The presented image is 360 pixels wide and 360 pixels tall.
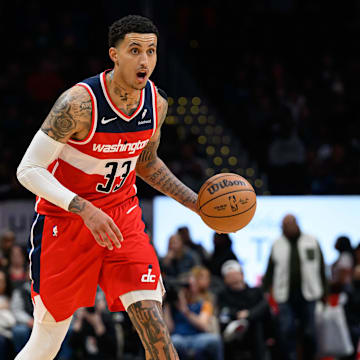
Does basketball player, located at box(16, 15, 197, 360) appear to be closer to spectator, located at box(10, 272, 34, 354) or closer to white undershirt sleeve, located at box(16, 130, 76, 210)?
white undershirt sleeve, located at box(16, 130, 76, 210)

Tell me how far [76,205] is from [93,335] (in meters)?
4.73

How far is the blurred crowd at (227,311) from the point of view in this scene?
8359 mm

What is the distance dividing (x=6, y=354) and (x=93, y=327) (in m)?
0.93

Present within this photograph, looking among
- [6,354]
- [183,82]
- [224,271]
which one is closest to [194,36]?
[183,82]

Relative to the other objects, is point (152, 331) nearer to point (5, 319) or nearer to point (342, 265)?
point (5, 319)

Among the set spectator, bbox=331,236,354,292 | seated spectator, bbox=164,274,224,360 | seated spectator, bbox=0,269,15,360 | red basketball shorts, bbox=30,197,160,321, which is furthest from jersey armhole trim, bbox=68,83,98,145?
spectator, bbox=331,236,354,292

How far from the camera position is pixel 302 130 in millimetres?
12547

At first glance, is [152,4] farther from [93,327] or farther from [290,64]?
[93,327]

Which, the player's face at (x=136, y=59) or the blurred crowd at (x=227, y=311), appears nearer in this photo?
the player's face at (x=136, y=59)

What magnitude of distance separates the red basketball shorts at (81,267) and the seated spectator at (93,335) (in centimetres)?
412

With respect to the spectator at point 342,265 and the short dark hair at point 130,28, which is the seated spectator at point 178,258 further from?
the short dark hair at point 130,28

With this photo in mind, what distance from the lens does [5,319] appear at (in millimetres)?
8453

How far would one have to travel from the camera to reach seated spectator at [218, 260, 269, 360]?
27.7ft

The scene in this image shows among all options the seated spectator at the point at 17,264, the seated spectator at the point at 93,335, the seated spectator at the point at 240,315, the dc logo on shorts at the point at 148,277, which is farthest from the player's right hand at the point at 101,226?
the seated spectator at the point at 17,264
